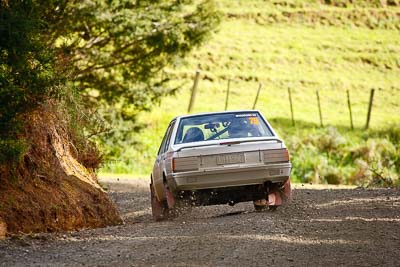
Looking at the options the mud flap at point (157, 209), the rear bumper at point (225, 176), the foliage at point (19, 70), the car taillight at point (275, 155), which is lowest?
the mud flap at point (157, 209)

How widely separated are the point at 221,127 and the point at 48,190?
284 cm

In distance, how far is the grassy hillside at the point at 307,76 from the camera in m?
38.2

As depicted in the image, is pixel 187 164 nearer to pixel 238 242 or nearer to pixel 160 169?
pixel 160 169

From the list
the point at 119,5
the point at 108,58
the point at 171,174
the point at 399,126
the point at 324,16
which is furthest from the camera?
the point at 324,16

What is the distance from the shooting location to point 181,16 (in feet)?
110

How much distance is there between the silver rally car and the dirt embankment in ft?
3.73

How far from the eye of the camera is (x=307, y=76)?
2347 inches

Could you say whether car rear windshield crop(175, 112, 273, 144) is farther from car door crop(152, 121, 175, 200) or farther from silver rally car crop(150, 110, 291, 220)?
car door crop(152, 121, 175, 200)

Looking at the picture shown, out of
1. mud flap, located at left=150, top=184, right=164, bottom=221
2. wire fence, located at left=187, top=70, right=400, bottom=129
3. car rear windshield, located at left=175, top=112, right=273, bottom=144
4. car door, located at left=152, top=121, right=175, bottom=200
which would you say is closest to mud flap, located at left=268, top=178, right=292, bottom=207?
car rear windshield, located at left=175, top=112, right=273, bottom=144

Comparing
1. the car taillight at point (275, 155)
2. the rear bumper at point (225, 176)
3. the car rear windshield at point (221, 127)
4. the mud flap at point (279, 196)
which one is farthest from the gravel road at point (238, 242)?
the car rear windshield at point (221, 127)

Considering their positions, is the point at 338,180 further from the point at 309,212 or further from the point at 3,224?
the point at 3,224

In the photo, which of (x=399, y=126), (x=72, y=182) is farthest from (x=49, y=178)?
(x=399, y=126)

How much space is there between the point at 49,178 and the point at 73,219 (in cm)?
71

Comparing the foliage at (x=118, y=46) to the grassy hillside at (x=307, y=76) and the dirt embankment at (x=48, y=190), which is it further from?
the grassy hillside at (x=307, y=76)
